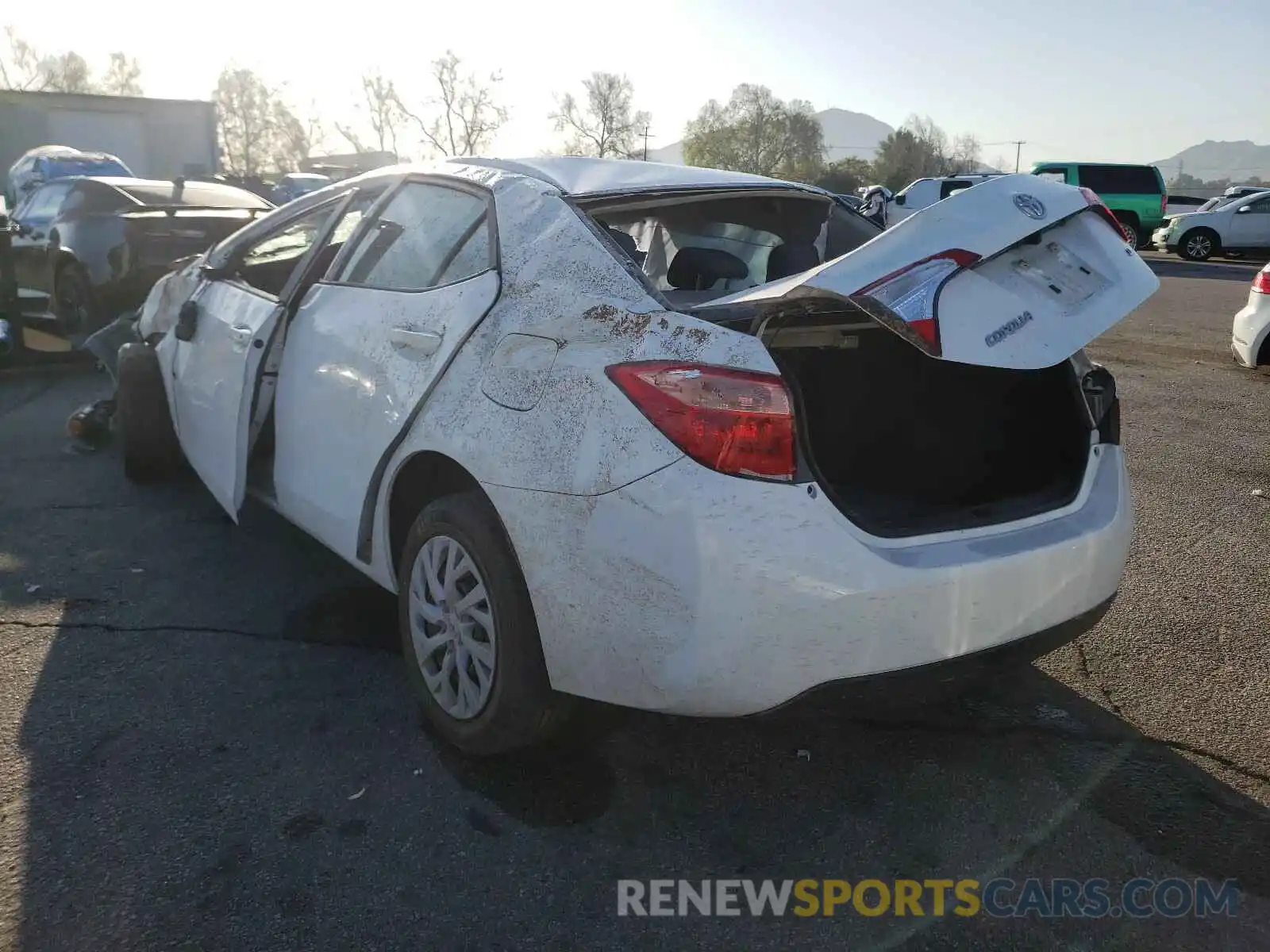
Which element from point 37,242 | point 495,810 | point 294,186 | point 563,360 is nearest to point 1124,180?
point 294,186

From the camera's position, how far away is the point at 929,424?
3133 mm

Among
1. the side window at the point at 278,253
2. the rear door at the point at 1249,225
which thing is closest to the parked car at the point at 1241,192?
the rear door at the point at 1249,225

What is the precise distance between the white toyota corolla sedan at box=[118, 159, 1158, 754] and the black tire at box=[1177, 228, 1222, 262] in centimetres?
2456

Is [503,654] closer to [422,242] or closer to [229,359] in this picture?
[422,242]

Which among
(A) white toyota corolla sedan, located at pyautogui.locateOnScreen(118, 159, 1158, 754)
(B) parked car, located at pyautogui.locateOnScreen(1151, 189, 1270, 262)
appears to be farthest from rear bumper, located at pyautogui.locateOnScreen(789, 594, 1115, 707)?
(B) parked car, located at pyautogui.locateOnScreen(1151, 189, 1270, 262)

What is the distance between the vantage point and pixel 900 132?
3159 inches

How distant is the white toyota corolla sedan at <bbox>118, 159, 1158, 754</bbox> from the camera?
2182 millimetres

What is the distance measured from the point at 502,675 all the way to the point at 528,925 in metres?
0.60

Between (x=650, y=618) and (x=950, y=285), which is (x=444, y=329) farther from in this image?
(x=950, y=285)

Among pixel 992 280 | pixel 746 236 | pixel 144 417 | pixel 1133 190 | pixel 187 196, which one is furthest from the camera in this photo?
pixel 1133 190

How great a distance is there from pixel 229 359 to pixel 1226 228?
25857 millimetres

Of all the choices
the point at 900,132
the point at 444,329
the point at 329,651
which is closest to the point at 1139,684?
the point at 444,329

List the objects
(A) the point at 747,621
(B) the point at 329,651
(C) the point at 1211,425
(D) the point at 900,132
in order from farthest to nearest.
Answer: (D) the point at 900,132, (C) the point at 1211,425, (B) the point at 329,651, (A) the point at 747,621

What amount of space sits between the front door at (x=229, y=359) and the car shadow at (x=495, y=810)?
0.72m
